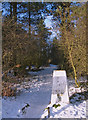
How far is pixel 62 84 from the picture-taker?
14.0ft

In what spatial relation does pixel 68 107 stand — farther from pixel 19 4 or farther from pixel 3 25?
pixel 19 4

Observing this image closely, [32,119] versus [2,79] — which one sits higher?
[2,79]

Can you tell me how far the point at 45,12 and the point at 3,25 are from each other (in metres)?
6.25

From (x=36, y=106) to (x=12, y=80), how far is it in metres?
1.49

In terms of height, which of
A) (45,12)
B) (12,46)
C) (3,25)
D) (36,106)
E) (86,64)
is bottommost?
(36,106)

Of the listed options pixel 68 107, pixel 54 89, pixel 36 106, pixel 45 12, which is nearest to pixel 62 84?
pixel 54 89

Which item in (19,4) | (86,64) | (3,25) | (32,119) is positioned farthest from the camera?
(19,4)

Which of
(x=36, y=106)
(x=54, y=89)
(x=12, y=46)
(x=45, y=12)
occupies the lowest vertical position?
(x=36, y=106)

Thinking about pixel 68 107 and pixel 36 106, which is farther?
pixel 36 106

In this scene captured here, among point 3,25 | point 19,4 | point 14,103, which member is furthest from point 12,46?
point 19,4

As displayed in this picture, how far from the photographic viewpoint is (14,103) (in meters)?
4.28

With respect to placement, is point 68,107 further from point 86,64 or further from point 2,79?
point 2,79

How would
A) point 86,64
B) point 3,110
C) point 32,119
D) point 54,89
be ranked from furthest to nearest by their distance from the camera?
point 86,64 < point 54,89 < point 3,110 < point 32,119

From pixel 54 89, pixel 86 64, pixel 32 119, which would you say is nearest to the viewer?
pixel 32 119
